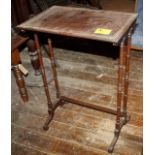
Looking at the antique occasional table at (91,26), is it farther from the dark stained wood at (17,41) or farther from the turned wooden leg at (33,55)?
the turned wooden leg at (33,55)

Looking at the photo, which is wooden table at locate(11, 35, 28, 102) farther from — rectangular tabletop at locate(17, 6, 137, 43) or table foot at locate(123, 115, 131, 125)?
table foot at locate(123, 115, 131, 125)

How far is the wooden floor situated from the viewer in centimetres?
178

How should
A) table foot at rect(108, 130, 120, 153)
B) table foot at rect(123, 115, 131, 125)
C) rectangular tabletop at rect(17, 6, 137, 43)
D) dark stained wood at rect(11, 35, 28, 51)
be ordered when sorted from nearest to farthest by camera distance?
rectangular tabletop at rect(17, 6, 137, 43)
table foot at rect(108, 130, 120, 153)
table foot at rect(123, 115, 131, 125)
dark stained wood at rect(11, 35, 28, 51)

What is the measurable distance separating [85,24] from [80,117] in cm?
82

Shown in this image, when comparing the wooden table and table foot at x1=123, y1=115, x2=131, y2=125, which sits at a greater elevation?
the wooden table

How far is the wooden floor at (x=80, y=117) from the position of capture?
178 cm

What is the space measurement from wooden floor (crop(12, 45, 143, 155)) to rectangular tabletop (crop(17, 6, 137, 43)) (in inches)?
31.5

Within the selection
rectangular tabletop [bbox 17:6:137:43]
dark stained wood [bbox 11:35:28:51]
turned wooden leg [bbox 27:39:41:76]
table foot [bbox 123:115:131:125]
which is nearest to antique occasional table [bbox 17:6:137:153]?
rectangular tabletop [bbox 17:6:137:43]

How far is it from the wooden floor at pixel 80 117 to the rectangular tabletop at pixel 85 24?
0.80 metres

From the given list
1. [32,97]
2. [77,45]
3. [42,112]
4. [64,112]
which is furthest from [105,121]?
[77,45]

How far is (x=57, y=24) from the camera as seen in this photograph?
153cm

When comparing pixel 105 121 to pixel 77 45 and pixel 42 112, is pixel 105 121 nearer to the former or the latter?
pixel 42 112
